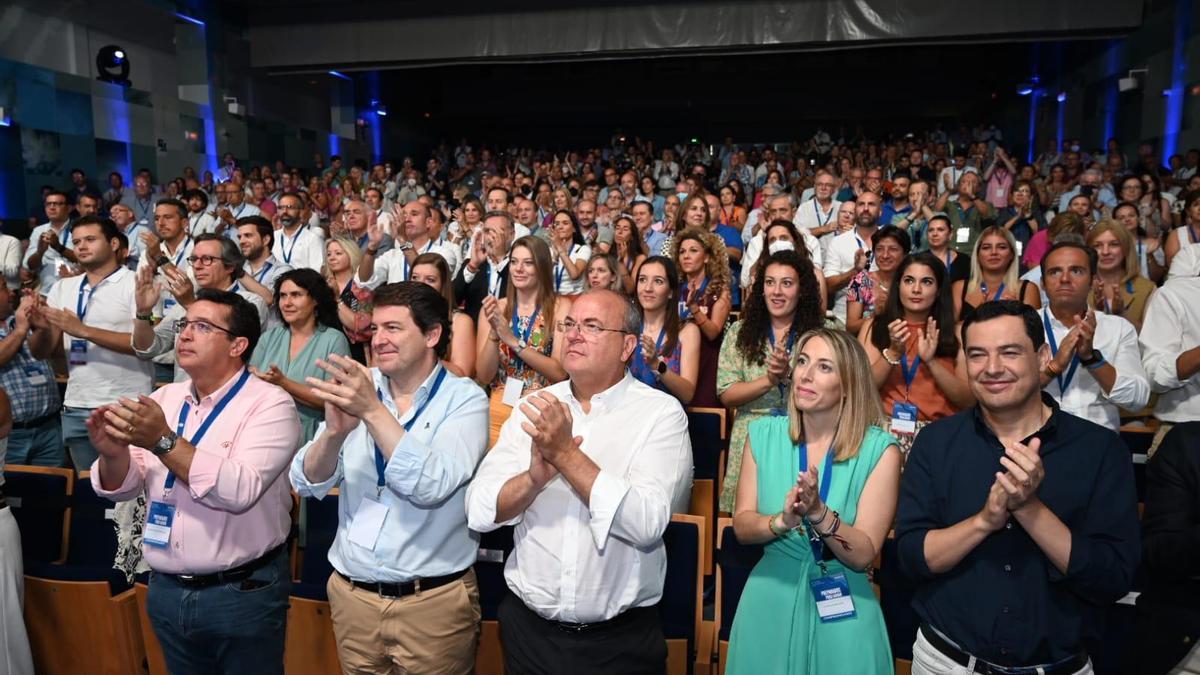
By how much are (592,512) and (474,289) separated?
324 cm

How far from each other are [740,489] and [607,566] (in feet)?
1.29

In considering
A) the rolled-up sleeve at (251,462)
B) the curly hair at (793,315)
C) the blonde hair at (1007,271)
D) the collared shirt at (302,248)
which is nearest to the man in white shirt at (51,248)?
the collared shirt at (302,248)

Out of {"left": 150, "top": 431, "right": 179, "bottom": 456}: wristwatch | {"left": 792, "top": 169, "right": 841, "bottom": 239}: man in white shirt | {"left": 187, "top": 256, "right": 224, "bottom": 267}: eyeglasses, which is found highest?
{"left": 792, "top": 169, "right": 841, "bottom": 239}: man in white shirt

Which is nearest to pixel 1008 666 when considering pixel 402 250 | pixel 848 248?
pixel 848 248

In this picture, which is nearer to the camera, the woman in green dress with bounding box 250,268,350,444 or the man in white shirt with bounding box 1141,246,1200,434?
the man in white shirt with bounding box 1141,246,1200,434

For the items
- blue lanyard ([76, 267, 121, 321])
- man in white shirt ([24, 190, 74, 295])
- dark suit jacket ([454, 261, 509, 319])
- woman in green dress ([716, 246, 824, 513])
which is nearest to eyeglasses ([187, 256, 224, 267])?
blue lanyard ([76, 267, 121, 321])

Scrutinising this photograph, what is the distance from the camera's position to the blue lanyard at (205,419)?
7.12 feet

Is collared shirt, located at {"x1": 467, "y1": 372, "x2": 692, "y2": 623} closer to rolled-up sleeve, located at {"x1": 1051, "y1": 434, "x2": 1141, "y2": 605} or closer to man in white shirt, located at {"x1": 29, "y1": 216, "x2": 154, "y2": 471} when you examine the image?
rolled-up sleeve, located at {"x1": 1051, "y1": 434, "x2": 1141, "y2": 605}

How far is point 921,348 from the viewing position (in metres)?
2.85

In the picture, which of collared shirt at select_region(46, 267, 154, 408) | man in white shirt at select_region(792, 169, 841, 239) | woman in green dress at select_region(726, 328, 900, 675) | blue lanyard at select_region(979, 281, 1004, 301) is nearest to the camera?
woman in green dress at select_region(726, 328, 900, 675)

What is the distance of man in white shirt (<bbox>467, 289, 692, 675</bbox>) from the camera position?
5.89 ft

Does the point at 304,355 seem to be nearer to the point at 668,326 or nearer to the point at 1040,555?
the point at 668,326

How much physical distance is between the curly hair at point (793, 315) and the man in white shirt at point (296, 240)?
374 centimetres

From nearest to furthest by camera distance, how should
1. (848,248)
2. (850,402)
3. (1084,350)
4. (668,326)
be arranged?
(850,402) < (1084,350) < (668,326) < (848,248)
